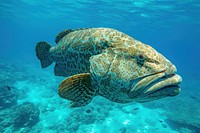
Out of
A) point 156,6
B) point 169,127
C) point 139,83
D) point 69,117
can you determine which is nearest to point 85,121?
point 69,117

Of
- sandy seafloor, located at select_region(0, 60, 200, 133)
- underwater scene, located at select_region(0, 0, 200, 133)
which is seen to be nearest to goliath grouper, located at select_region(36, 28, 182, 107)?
underwater scene, located at select_region(0, 0, 200, 133)

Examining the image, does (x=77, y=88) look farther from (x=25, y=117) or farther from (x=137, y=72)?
(x=25, y=117)

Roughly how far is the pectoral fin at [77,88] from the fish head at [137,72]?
0.24 metres

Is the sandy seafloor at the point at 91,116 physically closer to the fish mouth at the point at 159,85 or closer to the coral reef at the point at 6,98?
the coral reef at the point at 6,98

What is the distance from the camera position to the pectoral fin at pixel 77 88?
3.18 metres

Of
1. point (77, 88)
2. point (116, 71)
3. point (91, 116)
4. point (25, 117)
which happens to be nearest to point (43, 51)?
point (77, 88)

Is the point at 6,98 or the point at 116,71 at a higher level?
the point at 116,71

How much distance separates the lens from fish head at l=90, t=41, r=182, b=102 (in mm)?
2746

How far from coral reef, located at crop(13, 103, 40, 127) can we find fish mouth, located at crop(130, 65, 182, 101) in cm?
1223

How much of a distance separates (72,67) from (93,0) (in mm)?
28538

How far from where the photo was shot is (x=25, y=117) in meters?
13.0

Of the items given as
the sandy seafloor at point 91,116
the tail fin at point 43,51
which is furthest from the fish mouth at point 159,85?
the sandy seafloor at point 91,116

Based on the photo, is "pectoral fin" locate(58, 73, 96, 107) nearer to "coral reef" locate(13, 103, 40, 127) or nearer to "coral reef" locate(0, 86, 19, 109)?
"coral reef" locate(13, 103, 40, 127)

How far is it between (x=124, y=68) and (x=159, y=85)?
0.62 meters
